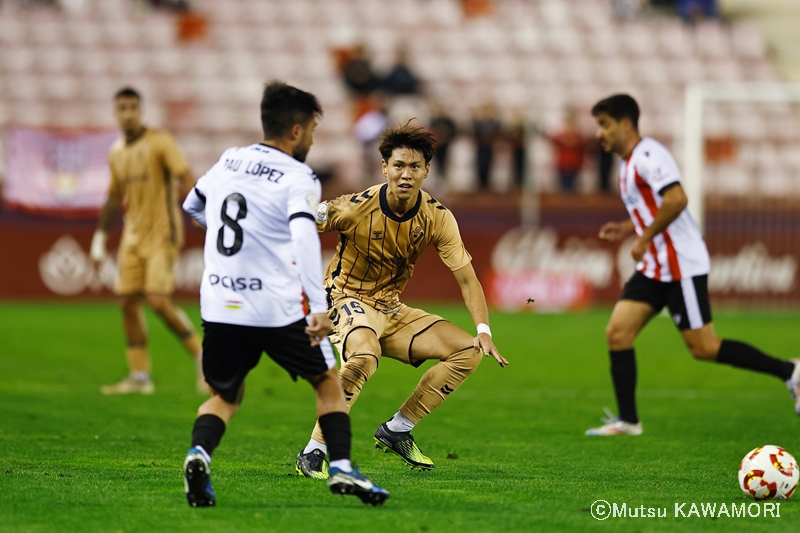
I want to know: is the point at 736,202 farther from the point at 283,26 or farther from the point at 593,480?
the point at 593,480

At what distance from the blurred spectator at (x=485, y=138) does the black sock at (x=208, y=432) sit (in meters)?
15.8

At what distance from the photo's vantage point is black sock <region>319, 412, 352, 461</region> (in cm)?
561

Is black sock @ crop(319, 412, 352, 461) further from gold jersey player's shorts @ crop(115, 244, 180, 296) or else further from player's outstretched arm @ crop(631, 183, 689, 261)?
gold jersey player's shorts @ crop(115, 244, 180, 296)

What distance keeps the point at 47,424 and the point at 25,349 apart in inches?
213

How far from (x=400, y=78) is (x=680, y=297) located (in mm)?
14005

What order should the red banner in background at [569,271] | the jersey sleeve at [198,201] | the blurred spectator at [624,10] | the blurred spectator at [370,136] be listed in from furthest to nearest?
the blurred spectator at [624,10] < the blurred spectator at [370,136] < the red banner in background at [569,271] < the jersey sleeve at [198,201]

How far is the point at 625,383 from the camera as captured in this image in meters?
8.88

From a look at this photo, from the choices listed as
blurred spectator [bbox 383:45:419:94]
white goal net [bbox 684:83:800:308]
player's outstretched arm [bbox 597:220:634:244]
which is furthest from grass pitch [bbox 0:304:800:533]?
blurred spectator [bbox 383:45:419:94]

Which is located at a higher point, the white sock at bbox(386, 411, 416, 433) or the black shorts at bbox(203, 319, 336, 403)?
the black shorts at bbox(203, 319, 336, 403)

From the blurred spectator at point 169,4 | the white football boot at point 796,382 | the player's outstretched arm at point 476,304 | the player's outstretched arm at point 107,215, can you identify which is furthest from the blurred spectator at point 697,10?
the player's outstretched arm at point 476,304

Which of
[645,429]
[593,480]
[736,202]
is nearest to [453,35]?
[736,202]

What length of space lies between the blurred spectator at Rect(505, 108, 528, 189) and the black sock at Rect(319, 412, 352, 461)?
1576 centimetres

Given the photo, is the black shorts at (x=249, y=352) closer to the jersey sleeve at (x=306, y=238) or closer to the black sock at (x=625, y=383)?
the jersey sleeve at (x=306, y=238)

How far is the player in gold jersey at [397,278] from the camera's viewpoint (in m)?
6.80
